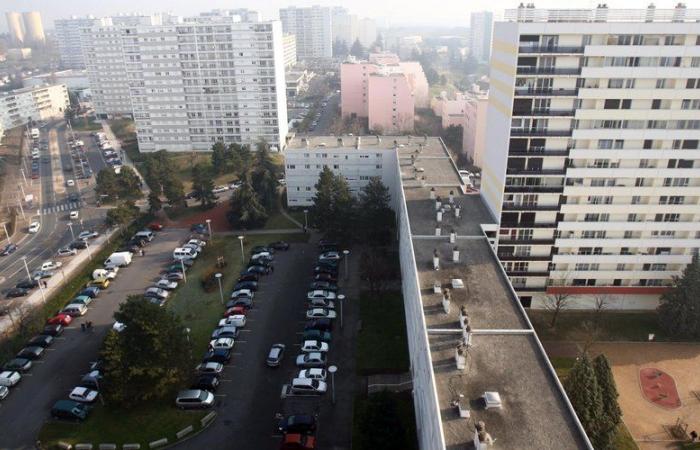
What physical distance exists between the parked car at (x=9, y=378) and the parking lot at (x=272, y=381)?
Answer: 605 inches

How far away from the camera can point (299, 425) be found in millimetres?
32594

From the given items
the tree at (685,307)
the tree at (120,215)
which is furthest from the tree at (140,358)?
the tree at (685,307)

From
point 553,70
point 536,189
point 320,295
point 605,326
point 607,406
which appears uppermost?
point 553,70

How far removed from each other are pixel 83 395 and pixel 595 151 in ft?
135

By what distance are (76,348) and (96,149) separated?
250ft

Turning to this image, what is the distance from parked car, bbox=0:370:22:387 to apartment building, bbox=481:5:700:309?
38.3 metres

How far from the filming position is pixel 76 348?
42062 mm

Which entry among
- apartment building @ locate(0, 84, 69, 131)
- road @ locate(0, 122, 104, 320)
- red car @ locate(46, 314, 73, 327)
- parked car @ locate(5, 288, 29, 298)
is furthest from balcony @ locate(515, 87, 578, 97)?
apartment building @ locate(0, 84, 69, 131)

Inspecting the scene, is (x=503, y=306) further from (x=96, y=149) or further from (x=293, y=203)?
(x=96, y=149)

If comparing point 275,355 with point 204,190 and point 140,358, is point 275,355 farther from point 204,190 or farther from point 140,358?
point 204,190

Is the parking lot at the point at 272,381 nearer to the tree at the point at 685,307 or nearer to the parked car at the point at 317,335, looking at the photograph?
the parked car at the point at 317,335

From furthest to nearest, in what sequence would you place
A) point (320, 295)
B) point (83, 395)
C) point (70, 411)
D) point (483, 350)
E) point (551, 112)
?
1. point (320, 295)
2. point (551, 112)
3. point (83, 395)
4. point (70, 411)
5. point (483, 350)

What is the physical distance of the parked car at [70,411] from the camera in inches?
1337

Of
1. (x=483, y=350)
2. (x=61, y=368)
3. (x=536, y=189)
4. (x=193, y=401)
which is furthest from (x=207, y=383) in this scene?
(x=536, y=189)
